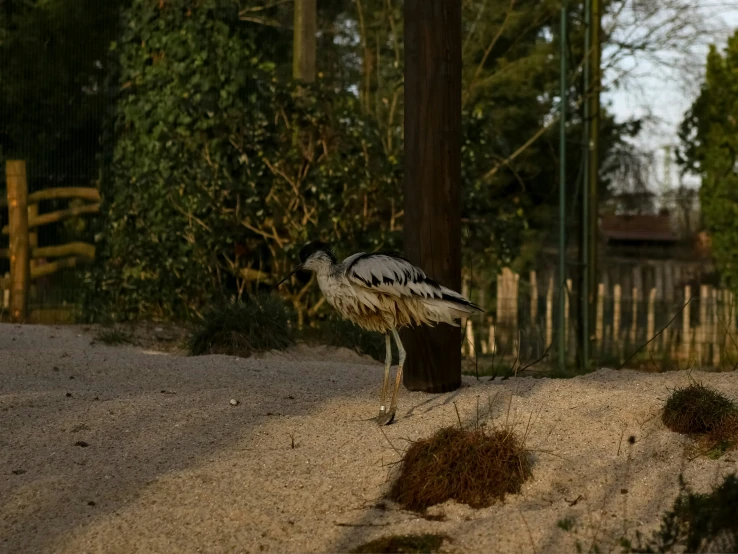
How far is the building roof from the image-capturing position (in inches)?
1257

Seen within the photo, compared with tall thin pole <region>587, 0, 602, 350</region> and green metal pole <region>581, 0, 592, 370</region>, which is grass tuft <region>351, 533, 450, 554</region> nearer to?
green metal pole <region>581, 0, 592, 370</region>

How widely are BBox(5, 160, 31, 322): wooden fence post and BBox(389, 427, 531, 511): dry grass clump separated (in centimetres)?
1023

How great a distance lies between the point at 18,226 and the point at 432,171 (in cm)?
895

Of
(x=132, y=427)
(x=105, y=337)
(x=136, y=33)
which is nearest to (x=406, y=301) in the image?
(x=132, y=427)

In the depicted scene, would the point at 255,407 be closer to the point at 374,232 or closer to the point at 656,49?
the point at 374,232

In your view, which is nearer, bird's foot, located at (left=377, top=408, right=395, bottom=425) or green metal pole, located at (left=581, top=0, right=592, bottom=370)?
bird's foot, located at (left=377, top=408, right=395, bottom=425)

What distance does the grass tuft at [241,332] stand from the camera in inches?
423

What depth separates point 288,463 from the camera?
6.08 m

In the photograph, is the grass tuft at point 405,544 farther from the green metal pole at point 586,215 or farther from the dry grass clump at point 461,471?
the green metal pole at point 586,215

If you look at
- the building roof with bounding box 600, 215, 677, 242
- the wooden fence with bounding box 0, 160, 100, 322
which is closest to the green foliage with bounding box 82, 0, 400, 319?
the wooden fence with bounding box 0, 160, 100, 322

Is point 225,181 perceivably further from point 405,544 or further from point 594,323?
point 405,544

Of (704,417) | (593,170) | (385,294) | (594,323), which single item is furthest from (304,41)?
(704,417)

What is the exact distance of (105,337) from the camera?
1152 centimetres

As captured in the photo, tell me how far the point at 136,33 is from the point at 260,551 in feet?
37.8
